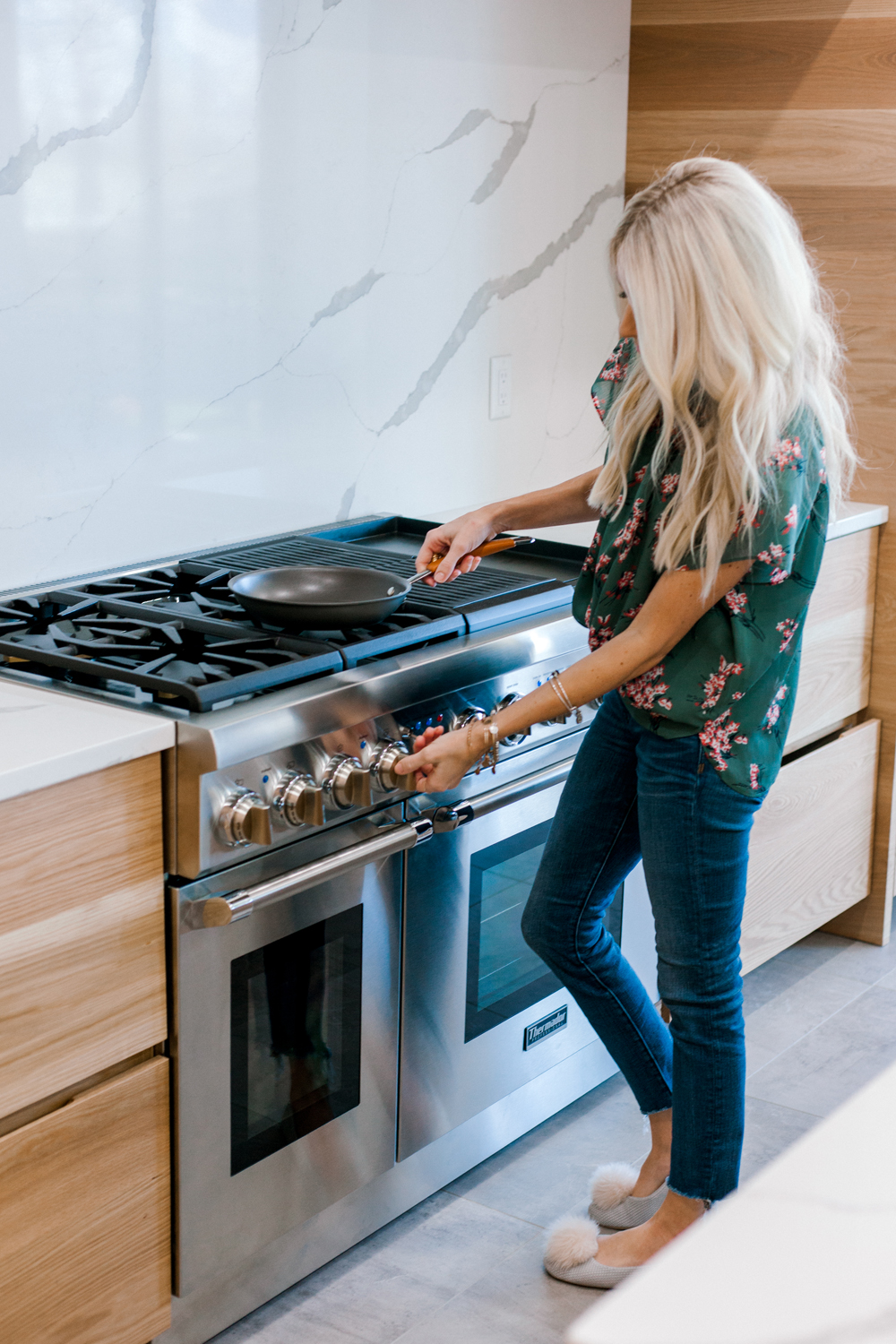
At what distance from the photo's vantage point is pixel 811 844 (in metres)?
2.80

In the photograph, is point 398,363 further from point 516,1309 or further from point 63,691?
point 516,1309

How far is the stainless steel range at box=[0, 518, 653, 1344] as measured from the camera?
1590mm

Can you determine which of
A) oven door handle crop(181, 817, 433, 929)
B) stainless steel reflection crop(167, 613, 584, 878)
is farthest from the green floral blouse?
oven door handle crop(181, 817, 433, 929)

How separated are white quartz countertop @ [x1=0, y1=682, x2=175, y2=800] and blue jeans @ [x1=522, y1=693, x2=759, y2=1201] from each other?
23.8 inches

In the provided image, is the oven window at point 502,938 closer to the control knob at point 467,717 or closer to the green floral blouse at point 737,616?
the control knob at point 467,717

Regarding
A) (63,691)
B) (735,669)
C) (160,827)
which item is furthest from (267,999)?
(735,669)

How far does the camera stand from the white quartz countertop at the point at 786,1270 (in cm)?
55

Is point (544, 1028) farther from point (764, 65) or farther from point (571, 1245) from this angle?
point (764, 65)

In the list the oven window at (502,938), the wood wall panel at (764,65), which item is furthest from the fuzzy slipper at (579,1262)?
the wood wall panel at (764,65)

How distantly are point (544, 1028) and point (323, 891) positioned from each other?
63 centimetres

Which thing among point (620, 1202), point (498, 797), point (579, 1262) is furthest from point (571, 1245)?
point (498, 797)

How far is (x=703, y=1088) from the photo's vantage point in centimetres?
181

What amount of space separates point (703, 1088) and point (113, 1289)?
75 cm

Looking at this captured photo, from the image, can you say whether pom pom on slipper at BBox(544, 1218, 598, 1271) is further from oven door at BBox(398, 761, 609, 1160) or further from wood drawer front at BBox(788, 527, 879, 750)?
wood drawer front at BBox(788, 527, 879, 750)
